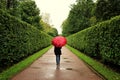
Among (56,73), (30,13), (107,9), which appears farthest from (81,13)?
(56,73)

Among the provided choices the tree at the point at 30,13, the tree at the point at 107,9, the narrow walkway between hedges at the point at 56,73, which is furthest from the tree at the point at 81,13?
the narrow walkway between hedges at the point at 56,73

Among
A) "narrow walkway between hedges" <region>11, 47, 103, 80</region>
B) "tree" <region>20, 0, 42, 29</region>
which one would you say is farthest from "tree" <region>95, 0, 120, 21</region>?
"narrow walkway between hedges" <region>11, 47, 103, 80</region>

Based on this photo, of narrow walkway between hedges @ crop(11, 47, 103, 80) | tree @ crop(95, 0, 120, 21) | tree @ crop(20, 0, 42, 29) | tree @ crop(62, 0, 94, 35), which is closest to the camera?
narrow walkway between hedges @ crop(11, 47, 103, 80)

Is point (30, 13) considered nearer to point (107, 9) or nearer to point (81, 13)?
point (81, 13)

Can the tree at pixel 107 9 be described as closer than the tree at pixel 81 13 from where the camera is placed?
Yes

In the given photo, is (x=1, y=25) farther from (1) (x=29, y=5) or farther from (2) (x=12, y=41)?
(1) (x=29, y=5)

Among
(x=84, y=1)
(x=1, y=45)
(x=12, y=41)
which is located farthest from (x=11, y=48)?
(x=84, y=1)

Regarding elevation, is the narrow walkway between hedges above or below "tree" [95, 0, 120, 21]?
below

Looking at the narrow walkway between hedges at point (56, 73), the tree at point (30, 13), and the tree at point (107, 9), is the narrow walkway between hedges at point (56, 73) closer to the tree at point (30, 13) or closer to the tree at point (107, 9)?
the tree at point (107, 9)

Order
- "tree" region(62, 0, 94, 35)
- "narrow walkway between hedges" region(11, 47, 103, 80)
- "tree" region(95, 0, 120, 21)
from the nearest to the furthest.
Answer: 1. "narrow walkway between hedges" region(11, 47, 103, 80)
2. "tree" region(95, 0, 120, 21)
3. "tree" region(62, 0, 94, 35)

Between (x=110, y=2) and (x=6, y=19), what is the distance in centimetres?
4048

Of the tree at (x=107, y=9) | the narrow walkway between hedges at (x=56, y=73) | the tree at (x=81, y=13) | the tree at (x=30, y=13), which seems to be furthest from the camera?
the tree at (x=81, y=13)

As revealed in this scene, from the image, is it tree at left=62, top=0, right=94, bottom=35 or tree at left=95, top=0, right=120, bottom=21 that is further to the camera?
tree at left=62, top=0, right=94, bottom=35

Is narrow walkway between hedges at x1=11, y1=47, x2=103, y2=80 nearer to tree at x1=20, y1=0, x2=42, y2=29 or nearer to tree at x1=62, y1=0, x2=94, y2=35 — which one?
tree at x1=20, y1=0, x2=42, y2=29
